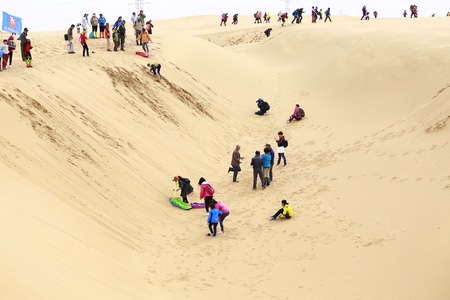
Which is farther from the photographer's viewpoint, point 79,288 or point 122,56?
point 122,56

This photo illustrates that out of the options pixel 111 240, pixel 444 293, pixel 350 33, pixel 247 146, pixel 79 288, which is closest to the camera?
pixel 79 288

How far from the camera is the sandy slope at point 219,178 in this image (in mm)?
10456

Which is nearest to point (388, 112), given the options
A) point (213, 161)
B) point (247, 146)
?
point (247, 146)

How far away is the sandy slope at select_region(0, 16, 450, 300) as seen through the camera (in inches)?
412

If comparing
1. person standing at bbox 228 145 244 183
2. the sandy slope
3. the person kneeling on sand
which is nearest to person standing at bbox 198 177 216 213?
the sandy slope

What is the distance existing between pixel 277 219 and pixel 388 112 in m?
9.39

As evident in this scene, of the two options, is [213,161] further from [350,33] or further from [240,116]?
[350,33]

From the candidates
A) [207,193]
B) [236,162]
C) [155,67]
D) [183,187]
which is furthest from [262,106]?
[207,193]

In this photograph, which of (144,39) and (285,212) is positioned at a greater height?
(144,39)

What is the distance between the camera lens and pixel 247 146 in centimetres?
2169

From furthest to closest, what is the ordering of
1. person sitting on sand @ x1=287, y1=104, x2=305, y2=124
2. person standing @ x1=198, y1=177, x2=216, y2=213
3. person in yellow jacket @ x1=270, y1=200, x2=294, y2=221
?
1. person sitting on sand @ x1=287, y1=104, x2=305, y2=124
2. person standing @ x1=198, y1=177, x2=216, y2=213
3. person in yellow jacket @ x1=270, y1=200, x2=294, y2=221

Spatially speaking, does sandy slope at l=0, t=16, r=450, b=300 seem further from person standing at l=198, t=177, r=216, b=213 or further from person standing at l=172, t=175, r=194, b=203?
person standing at l=198, t=177, r=216, b=213

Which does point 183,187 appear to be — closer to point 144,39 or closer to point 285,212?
point 285,212

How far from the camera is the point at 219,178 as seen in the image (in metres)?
18.2
